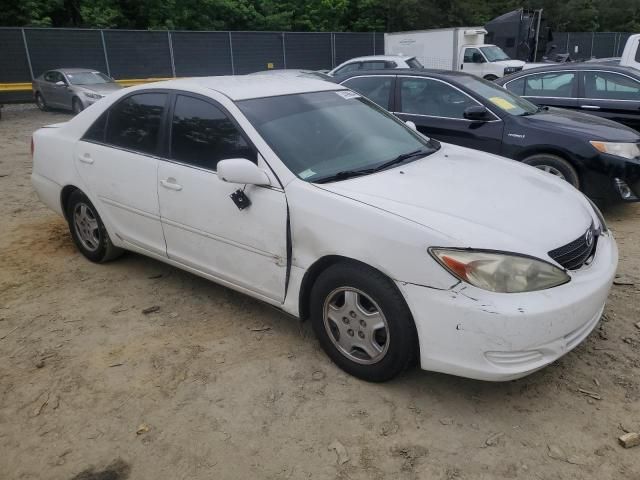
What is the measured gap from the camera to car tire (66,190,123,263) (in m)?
4.59

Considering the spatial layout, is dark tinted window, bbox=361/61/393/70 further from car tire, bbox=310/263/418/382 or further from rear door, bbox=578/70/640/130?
car tire, bbox=310/263/418/382

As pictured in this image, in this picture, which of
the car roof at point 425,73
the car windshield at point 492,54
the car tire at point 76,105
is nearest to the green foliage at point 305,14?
the car tire at point 76,105

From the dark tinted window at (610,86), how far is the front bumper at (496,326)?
5.57 m

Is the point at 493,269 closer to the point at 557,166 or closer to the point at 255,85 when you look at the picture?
the point at 255,85

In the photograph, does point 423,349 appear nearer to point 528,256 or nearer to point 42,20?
point 528,256

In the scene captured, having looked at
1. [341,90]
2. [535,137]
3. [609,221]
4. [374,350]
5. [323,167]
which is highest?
[341,90]

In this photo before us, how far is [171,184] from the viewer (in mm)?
3744

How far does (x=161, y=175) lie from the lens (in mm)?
3812

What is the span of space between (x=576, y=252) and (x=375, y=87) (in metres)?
4.58

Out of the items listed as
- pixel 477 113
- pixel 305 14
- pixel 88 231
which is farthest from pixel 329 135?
pixel 305 14

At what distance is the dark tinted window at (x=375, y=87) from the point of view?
22.4ft

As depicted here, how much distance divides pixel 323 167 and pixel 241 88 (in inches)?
36.7

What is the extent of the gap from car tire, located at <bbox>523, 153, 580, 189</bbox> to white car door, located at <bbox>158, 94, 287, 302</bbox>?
3699 mm

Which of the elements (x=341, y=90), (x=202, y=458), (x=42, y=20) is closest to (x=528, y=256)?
(x=202, y=458)
